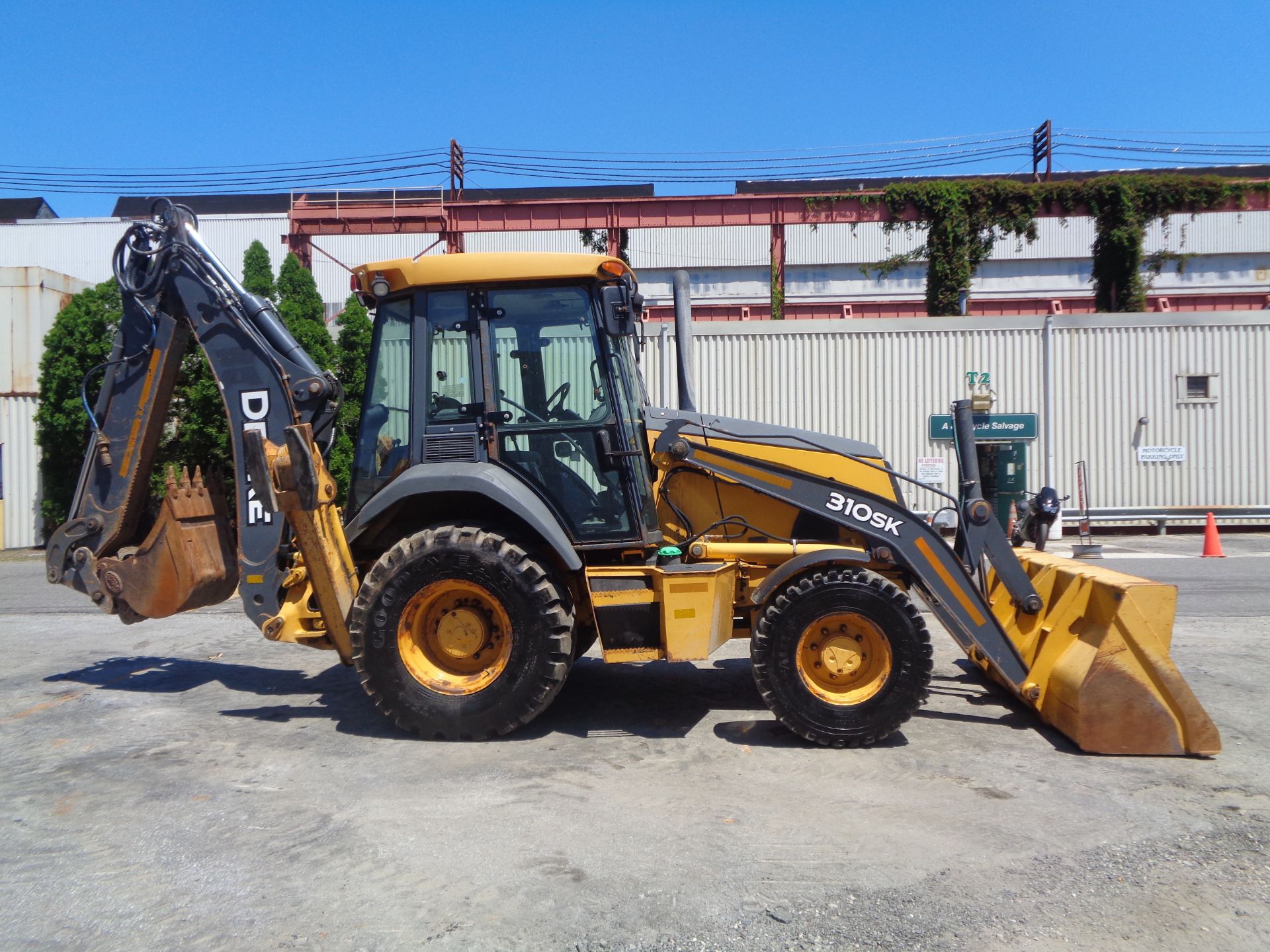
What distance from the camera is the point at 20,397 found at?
17.7 metres

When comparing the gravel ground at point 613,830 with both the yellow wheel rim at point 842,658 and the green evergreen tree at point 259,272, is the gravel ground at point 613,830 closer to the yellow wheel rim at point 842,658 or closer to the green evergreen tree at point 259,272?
the yellow wheel rim at point 842,658

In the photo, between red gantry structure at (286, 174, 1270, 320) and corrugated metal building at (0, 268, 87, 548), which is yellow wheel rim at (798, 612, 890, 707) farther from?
red gantry structure at (286, 174, 1270, 320)

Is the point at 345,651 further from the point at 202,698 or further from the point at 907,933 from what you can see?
the point at 907,933

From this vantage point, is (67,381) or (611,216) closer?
(67,381)

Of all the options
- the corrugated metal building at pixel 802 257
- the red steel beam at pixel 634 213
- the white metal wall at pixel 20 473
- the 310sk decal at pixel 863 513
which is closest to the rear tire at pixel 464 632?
the 310sk decal at pixel 863 513

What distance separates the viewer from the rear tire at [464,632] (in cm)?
537

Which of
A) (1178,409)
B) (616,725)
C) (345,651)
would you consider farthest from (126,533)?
(1178,409)

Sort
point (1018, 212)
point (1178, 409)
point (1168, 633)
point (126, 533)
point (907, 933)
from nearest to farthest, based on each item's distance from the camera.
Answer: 1. point (907, 933)
2. point (1168, 633)
3. point (126, 533)
4. point (1178, 409)
5. point (1018, 212)

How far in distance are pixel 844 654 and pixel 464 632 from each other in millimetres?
2133

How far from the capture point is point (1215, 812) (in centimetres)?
437

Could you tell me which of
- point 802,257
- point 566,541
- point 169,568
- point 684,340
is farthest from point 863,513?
point 802,257

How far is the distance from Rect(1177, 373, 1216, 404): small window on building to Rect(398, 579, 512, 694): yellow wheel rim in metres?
16.5

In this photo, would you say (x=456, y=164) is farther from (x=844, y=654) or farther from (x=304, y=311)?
(x=844, y=654)

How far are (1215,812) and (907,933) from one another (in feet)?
6.41
